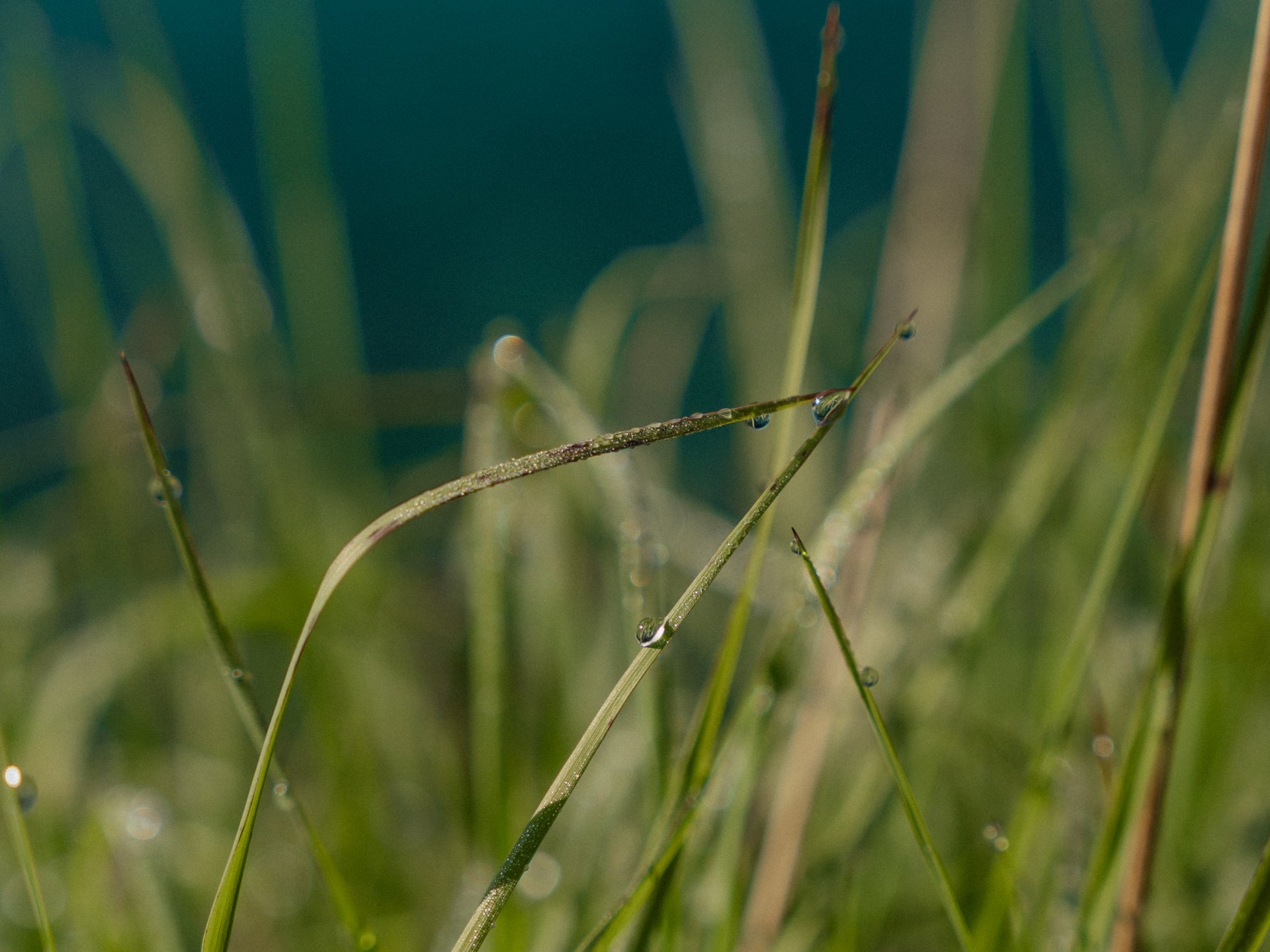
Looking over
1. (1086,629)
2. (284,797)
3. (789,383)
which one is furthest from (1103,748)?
(284,797)

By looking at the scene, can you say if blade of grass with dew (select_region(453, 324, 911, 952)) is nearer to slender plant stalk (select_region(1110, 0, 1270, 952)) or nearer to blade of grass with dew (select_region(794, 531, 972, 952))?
blade of grass with dew (select_region(794, 531, 972, 952))

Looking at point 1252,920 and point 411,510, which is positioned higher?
point 411,510

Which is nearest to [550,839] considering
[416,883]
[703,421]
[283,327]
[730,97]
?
[416,883]

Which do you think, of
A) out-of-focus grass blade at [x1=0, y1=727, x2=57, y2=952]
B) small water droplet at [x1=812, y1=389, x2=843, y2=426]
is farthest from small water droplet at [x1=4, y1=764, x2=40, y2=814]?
small water droplet at [x1=812, y1=389, x2=843, y2=426]

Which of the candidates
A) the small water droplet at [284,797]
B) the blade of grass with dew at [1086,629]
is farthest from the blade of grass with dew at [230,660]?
the blade of grass with dew at [1086,629]

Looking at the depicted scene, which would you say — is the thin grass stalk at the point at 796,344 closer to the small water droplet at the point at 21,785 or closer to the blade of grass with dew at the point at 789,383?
the blade of grass with dew at the point at 789,383

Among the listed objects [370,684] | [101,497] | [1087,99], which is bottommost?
[370,684]

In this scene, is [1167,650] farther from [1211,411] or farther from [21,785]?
[21,785]

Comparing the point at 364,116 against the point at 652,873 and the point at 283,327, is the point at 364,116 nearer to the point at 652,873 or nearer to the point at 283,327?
the point at 283,327
